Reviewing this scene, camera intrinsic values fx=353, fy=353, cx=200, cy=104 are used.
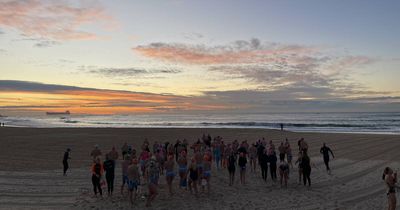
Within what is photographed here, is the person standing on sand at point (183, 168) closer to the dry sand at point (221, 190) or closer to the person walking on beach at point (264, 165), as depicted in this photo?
the dry sand at point (221, 190)

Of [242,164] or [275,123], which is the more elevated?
[275,123]

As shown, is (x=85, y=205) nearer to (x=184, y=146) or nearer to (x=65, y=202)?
(x=65, y=202)

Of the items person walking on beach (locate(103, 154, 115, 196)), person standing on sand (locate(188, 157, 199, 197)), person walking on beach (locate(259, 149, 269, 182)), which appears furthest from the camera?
person walking on beach (locate(259, 149, 269, 182))

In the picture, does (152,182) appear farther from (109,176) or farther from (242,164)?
(242,164)

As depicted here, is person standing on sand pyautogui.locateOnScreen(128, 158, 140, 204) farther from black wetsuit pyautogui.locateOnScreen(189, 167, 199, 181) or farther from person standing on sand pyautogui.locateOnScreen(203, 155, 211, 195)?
person standing on sand pyautogui.locateOnScreen(203, 155, 211, 195)

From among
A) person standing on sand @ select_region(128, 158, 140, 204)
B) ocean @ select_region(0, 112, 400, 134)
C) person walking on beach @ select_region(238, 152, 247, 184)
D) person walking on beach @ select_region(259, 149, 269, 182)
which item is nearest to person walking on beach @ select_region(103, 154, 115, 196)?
person standing on sand @ select_region(128, 158, 140, 204)

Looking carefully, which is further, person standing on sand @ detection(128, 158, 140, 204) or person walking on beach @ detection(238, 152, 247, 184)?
person walking on beach @ detection(238, 152, 247, 184)

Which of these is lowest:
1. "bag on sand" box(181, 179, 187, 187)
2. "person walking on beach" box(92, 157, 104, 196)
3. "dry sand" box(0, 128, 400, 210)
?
"dry sand" box(0, 128, 400, 210)

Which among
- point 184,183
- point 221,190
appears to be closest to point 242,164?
point 221,190

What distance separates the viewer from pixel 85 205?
1129 centimetres

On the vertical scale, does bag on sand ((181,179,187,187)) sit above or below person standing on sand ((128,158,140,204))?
below

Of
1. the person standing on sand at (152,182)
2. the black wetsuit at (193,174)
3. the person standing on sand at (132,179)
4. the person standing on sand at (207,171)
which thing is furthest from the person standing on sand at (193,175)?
the person standing on sand at (132,179)

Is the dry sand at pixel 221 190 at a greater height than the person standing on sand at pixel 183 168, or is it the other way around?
the person standing on sand at pixel 183 168

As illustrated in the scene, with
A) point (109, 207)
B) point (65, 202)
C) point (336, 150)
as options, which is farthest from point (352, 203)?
point (336, 150)
